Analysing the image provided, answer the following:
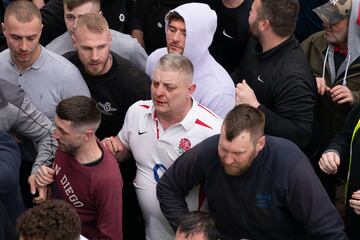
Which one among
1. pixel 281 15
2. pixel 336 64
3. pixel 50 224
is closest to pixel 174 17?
pixel 281 15

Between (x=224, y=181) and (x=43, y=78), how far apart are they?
4.80 ft

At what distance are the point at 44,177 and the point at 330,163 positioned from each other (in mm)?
1615

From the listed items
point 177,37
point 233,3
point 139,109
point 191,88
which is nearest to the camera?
point 191,88

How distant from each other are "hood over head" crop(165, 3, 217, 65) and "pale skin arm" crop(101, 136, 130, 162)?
748mm

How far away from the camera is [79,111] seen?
12.5 ft

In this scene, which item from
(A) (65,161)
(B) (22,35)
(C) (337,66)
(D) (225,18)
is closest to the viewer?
(A) (65,161)

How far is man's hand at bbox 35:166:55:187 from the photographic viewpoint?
154 inches

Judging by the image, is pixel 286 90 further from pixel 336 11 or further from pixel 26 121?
pixel 26 121

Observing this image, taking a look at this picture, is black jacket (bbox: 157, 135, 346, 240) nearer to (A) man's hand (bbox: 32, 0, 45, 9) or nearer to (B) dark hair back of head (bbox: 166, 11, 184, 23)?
(B) dark hair back of head (bbox: 166, 11, 184, 23)

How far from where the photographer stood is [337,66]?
187 inches

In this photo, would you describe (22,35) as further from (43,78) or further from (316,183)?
(316,183)

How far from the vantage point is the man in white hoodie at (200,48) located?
440 centimetres

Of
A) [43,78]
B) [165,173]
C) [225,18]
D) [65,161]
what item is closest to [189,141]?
[165,173]

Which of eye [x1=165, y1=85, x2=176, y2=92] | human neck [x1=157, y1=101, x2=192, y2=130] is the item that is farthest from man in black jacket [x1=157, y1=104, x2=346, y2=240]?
eye [x1=165, y1=85, x2=176, y2=92]
